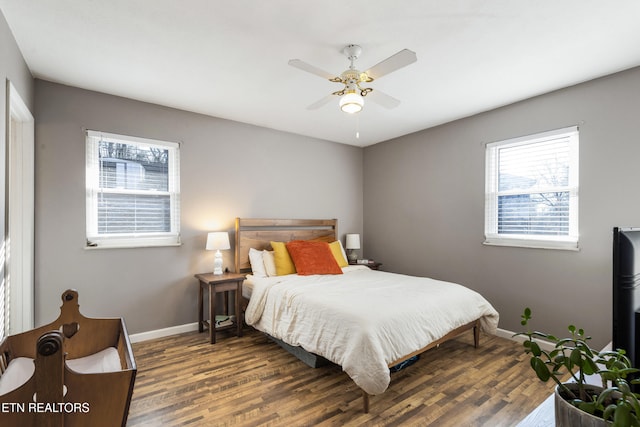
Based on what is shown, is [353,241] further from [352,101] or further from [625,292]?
[625,292]

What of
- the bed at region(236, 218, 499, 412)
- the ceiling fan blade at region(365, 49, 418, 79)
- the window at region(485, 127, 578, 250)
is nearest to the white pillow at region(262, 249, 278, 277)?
the bed at region(236, 218, 499, 412)

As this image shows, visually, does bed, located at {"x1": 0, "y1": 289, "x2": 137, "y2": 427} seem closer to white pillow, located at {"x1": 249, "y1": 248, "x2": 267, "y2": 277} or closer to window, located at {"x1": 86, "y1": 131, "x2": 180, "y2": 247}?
window, located at {"x1": 86, "y1": 131, "x2": 180, "y2": 247}

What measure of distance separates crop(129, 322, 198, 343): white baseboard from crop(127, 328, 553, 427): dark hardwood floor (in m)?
0.12

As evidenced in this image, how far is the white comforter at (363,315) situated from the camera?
221cm

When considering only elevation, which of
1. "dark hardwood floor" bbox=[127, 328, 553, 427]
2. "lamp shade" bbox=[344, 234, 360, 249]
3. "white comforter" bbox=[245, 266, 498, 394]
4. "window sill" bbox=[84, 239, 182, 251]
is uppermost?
"window sill" bbox=[84, 239, 182, 251]

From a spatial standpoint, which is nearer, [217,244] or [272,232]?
[217,244]

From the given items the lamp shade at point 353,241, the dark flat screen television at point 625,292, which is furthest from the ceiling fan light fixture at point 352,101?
the lamp shade at point 353,241

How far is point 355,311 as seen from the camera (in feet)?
7.95

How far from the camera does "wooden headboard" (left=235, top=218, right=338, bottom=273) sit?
4.01 m

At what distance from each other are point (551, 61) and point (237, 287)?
146 inches

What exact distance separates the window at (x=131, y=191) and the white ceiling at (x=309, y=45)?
550 mm

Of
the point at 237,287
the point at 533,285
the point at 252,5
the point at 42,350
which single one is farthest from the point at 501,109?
the point at 42,350

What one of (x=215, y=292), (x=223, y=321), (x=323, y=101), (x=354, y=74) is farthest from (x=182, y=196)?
(x=354, y=74)

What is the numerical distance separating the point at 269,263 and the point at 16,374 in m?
2.61
